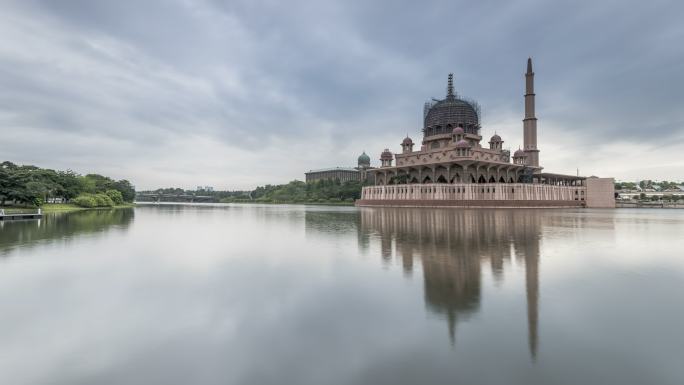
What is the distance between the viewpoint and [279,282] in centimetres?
945

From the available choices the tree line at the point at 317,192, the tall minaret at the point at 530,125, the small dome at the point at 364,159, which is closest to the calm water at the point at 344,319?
the tall minaret at the point at 530,125

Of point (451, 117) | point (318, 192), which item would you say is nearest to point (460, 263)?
point (451, 117)

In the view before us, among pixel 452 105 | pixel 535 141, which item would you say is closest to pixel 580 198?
pixel 535 141

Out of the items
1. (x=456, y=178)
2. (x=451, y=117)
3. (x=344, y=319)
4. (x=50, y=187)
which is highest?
(x=451, y=117)

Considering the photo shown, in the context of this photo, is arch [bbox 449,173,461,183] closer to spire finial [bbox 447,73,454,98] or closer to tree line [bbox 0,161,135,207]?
spire finial [bbox 447,73,454,98]

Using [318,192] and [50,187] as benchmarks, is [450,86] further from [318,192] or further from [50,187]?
[50,187]

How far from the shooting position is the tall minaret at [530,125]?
8488cm

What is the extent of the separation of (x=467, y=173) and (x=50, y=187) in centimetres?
7406

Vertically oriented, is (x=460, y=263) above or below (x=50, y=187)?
below

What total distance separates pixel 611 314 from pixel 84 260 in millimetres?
15381

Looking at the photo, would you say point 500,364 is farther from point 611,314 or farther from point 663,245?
point 663,245

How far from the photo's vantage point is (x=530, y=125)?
3430 inches

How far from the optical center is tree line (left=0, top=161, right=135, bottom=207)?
45.1 metres

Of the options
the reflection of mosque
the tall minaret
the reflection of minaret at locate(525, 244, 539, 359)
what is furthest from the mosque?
the reflection of minaret at locate(525, 244, 539, 359)
